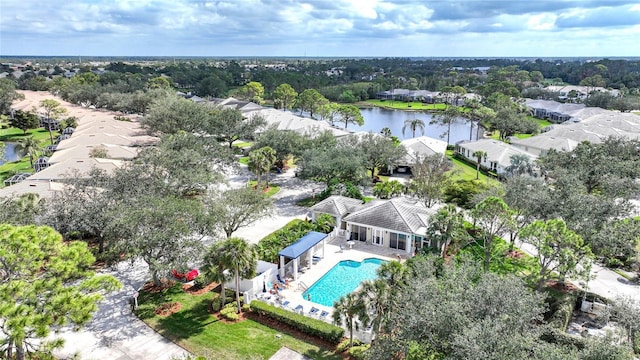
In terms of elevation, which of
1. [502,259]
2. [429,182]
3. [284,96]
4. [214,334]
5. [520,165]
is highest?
[284,96]

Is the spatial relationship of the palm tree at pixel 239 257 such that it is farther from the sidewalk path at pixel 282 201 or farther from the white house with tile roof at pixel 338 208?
the white house with tile roof at pixel 338 208

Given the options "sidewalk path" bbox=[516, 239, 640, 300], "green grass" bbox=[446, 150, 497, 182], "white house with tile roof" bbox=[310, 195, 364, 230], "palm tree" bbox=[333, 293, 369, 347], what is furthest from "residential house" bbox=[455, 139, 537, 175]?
"palm tree" bbox=[333, 293, 369, 347]

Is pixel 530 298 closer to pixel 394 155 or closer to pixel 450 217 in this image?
pixel 450 217

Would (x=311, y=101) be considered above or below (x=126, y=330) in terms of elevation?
above

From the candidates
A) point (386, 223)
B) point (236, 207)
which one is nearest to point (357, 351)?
point (386, 223)

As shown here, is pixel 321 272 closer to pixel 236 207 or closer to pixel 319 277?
pixel 319 277

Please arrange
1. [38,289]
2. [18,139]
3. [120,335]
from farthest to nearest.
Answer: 1. [18,139]
2. [120,335]
3. [38,289]
